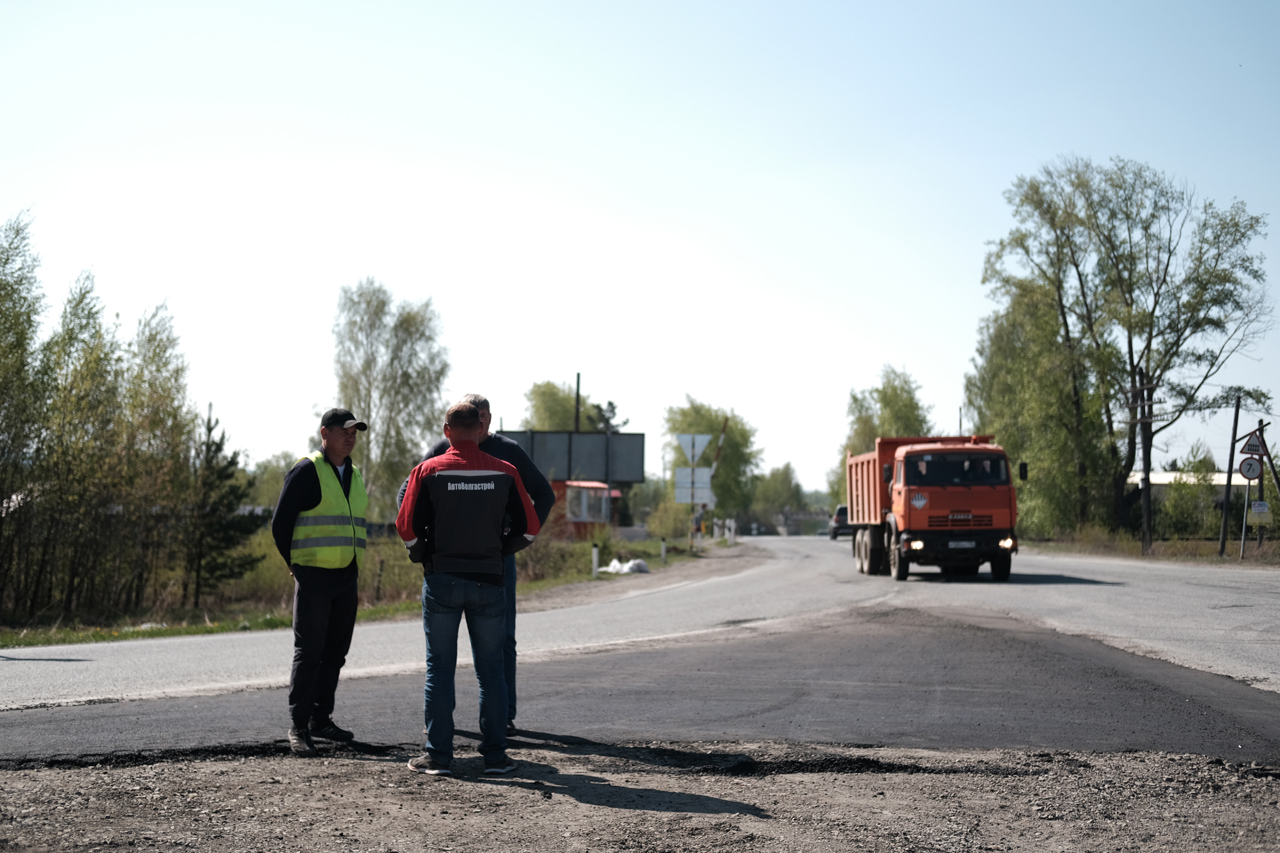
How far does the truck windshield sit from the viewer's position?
2252cm

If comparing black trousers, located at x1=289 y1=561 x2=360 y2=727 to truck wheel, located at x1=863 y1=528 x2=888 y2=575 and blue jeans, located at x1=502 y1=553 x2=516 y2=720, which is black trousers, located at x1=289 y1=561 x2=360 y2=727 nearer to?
blue jeans, located at x1=502 y1=553 x2=516 y2=720

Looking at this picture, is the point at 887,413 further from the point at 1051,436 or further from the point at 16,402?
the point at 16,402

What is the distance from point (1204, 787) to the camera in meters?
5.51

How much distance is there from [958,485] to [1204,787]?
17371 millimetres

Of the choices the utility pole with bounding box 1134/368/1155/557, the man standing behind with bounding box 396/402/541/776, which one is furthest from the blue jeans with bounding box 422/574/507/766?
the utility pole with bounding box 1134/368/1155/557

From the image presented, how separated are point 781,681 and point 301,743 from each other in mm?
4324

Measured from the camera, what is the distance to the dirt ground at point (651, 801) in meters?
4.44

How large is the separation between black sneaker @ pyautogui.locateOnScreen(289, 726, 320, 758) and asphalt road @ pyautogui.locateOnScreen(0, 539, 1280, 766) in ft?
0.64

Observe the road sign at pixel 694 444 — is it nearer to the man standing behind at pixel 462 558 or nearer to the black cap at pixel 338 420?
the black cap at pixel 338 420

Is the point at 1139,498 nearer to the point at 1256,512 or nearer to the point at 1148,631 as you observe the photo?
the point at 1256,512

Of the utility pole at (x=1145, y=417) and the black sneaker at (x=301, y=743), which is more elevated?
the utility pole at (x=1145, y=417)

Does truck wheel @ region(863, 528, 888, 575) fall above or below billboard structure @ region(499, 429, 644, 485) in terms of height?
below

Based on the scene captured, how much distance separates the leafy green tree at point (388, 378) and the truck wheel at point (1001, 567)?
37.6 meters

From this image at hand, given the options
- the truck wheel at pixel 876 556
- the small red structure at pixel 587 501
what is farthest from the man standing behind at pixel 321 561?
the small red structure at pixel 587 501
